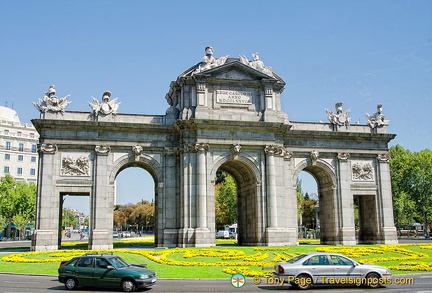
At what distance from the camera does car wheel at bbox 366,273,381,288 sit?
20.0 metres

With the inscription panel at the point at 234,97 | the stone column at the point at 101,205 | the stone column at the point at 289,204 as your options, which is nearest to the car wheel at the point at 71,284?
the stone column at the point at 101,205

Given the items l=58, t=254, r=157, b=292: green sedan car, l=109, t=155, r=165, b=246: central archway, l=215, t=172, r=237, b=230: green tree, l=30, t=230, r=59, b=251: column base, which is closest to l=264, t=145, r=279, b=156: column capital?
l=109, t=155, r=165, b=246: central archway

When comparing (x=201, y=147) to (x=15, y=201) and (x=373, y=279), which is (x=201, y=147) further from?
(x=15, y=201)

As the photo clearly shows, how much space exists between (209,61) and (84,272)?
3027 cm

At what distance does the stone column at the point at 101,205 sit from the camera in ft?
139

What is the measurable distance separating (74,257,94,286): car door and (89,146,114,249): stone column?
22.3m

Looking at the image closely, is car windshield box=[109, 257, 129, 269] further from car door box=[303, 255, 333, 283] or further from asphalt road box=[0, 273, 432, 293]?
car door box=[303, 255, 333, 283]

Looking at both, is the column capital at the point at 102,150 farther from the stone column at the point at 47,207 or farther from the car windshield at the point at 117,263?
the car windshield at the point at 117,263

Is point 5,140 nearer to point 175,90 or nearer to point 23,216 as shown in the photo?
point 23,216

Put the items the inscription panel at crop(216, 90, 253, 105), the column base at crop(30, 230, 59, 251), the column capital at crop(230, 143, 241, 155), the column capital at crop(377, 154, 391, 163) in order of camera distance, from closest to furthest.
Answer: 1. the column base at crop(30, 230, 59, 251)
2. the column capital at crop(230, 143, 241, 155)
3. the inscription panel at crop(216, 90, 253, 105)
4. the column capital at crop(377, 154, 391, 163)

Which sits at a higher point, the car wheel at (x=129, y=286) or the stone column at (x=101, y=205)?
the stone column at (x=101, y=205)

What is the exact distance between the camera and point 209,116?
44.7 metres

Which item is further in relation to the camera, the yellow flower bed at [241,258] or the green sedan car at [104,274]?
the yellow flower bed at [241,258]

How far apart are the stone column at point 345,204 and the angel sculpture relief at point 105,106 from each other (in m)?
25.3
